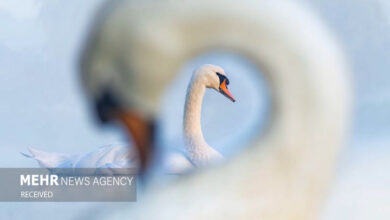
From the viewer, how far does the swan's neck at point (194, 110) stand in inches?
404

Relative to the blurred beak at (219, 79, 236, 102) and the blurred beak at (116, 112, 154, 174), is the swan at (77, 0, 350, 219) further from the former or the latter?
the blurred beak at (219, 79, 236, 102)

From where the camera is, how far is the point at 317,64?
6.08 feet

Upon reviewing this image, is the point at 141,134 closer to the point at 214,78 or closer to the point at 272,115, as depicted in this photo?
the point at 272,115

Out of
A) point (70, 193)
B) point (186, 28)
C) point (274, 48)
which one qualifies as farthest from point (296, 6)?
point (70, 193)

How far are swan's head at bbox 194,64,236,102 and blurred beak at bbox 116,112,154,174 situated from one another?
29.0 feet

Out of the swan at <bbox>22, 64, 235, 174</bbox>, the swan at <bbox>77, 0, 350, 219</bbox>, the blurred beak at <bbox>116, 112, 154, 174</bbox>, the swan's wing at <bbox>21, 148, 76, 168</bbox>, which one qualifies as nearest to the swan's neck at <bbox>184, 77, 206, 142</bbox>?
the swan at <bbox>22, 64, 235, 174</bbox>

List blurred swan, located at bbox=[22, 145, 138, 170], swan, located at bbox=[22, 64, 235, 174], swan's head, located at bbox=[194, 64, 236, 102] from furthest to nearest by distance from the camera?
blurred swan, located at bbox=[22, 145, 138, 170] < swan's head, located at bbox=[194, 64, 236, 102] < swan, located at bbox=[22, 64, 235, 174]

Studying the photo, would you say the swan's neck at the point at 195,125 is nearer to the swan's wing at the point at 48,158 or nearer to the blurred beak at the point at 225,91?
the blurred beak at the point at 225,91

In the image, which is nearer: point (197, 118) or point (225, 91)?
point (197, 118)

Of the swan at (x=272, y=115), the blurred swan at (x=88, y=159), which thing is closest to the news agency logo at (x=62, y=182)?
the blurred swan at (x=88, y=159)

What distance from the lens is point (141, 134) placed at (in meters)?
1.77

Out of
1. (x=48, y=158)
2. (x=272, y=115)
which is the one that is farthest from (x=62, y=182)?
(x=272, y=115)

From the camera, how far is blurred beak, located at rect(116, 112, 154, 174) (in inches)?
69.3

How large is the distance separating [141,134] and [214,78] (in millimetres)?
8945
